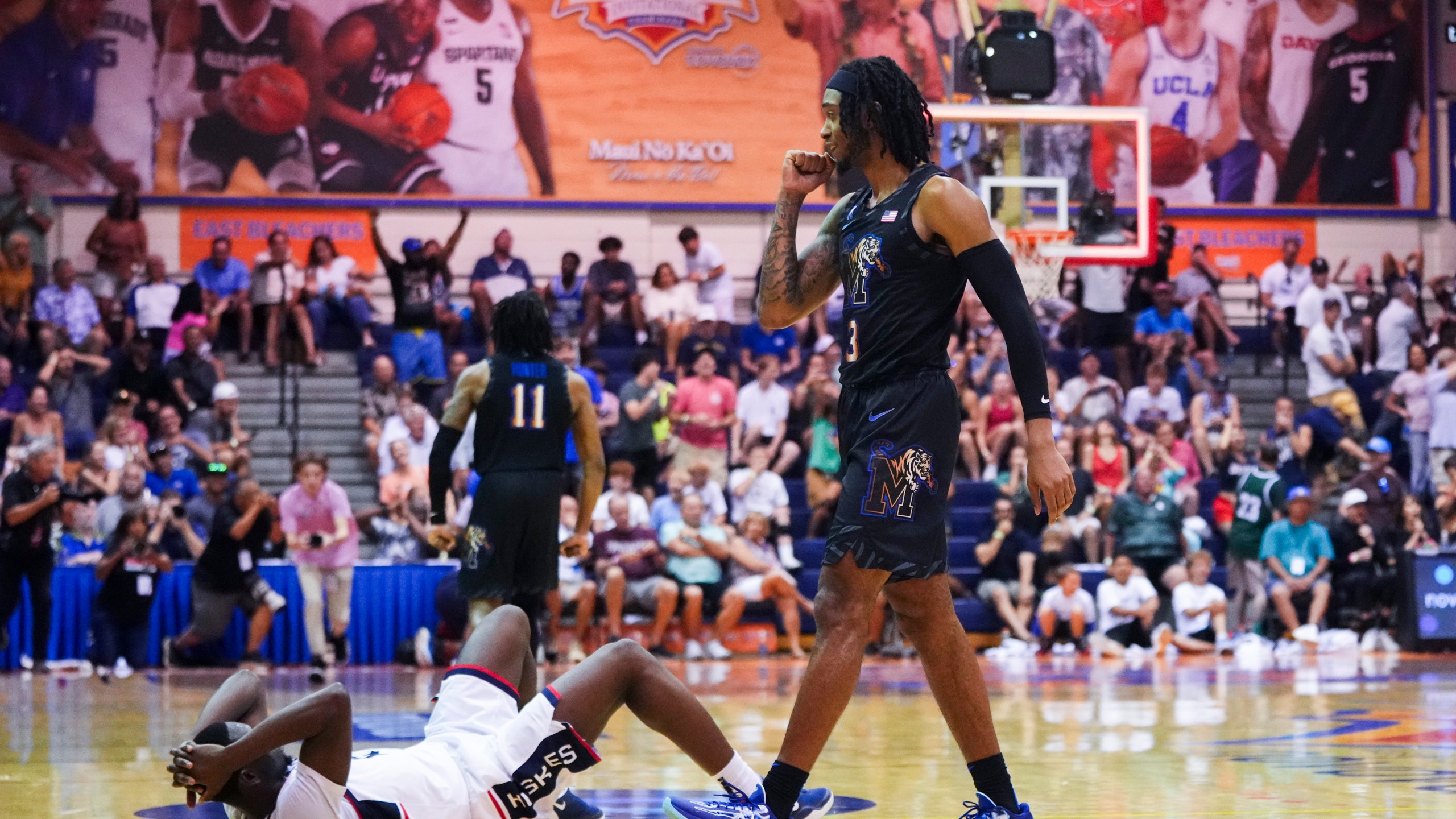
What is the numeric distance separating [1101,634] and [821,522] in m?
2.80

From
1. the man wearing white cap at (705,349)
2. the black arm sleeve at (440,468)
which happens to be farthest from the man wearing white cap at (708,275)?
the black arm sleeve at (440,468)

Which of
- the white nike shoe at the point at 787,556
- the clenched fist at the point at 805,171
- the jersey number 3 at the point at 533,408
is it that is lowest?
the white nike shoe at the point at 787,556

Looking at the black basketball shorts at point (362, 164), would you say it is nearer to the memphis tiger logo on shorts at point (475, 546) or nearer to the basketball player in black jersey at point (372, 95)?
the basketball player in black jersey at point (372, 95)

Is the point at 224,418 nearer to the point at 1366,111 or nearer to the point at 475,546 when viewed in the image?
the point at 475,546

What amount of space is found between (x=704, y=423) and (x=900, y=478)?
11.8 meters

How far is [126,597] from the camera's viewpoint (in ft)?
45.4

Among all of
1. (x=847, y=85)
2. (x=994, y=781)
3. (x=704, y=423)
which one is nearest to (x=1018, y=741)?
(x=994, y=781)

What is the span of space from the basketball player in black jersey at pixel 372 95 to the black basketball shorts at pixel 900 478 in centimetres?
1755

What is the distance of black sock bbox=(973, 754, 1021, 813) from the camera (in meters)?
4.79

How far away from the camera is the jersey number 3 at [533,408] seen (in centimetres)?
731

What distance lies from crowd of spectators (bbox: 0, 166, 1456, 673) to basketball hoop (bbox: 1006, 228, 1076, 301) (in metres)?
1.47

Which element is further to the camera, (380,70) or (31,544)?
(380,70)

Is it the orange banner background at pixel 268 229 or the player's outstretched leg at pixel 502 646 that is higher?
the orange banner background at pixel 268 229

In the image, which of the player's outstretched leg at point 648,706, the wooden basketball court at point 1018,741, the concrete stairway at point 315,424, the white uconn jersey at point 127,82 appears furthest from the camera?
the white uconn jersey at point 127,82
